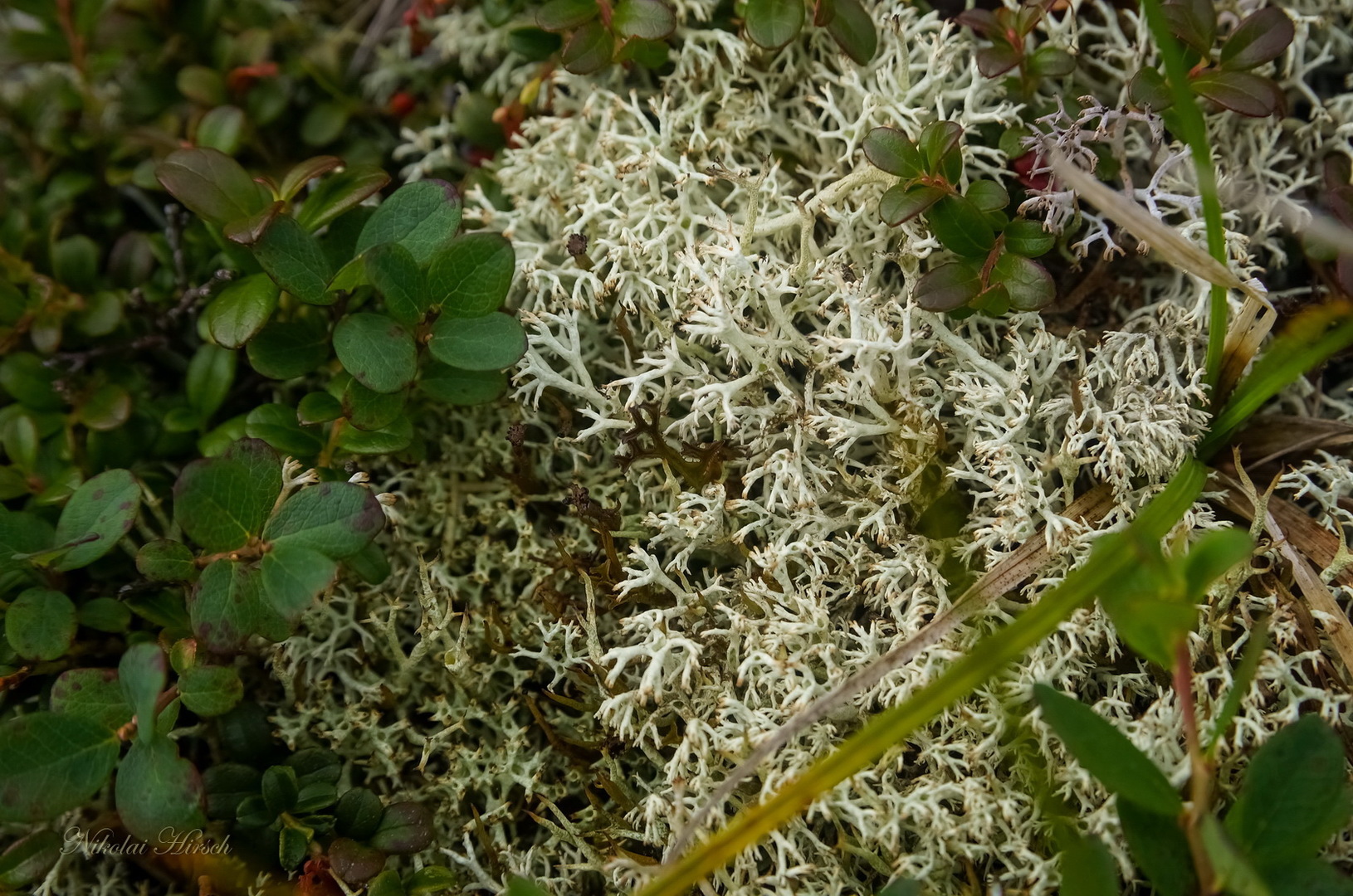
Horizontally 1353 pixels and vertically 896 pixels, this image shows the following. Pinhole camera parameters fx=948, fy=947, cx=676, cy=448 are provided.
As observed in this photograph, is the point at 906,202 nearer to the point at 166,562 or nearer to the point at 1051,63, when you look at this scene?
the point at 1051,63

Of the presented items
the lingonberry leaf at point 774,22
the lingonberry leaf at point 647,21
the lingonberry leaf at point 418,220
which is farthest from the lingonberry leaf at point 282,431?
the lingonberry leaf at point 774,22

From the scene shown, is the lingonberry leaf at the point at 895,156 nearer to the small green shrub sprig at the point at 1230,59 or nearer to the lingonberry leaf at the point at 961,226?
the lingonberry leaf at the point at 961,226

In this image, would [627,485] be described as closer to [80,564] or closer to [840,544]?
[840,544]

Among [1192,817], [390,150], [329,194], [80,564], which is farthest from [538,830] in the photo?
[390,150]

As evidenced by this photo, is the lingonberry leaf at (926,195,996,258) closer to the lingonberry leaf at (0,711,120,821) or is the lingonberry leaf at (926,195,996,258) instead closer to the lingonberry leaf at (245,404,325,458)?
the lingonberry leaf at (245,404,325,458)

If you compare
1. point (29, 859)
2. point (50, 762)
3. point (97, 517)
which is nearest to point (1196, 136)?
point (97, 517)
